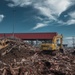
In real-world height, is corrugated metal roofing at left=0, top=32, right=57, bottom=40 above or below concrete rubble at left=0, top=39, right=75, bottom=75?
above

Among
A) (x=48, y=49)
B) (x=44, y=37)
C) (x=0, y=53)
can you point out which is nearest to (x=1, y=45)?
(x=0, y=53)

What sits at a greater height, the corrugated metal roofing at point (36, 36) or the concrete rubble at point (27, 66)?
the corrugated metal roofing at point (36, 36)

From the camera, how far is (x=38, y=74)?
14.7 m

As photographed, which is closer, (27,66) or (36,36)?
(27,66)

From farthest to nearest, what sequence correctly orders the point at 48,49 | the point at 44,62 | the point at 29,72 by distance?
1. the point at 48,49
2. the point at 44,62
3. the point at 29,72

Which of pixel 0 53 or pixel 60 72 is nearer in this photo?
pixel 60 72

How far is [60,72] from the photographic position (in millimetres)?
14633

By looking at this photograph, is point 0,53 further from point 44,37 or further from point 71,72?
point 44,37

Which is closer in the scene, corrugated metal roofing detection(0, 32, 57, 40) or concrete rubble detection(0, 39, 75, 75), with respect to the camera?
concrete rubble detection(0, 39, 75, 75)

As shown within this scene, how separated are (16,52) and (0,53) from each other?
2.28 meters

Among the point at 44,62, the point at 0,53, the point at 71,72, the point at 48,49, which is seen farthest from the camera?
the point at 48,49

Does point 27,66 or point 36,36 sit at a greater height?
point 36,36

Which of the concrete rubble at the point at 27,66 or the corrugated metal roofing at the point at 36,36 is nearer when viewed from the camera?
the concrete rubble at the point at 27,66

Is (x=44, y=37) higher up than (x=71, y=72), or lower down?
higher up
